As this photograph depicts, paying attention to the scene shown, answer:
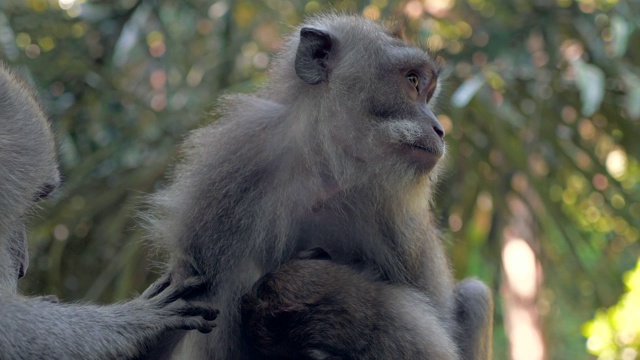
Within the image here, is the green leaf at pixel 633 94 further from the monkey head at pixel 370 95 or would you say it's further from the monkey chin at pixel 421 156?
the monkey chin at pixel 421 156

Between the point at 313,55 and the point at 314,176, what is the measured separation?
520mm

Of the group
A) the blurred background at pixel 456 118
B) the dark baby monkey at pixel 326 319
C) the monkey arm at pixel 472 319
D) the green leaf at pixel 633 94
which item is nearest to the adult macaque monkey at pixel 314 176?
the dark baby monkey at pixel 326 319

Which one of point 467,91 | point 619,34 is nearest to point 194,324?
point 467,91

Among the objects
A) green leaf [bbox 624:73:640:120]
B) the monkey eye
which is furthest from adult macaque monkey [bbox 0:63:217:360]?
green leaf [bbox 624:73:640:120]

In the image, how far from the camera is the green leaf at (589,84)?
16.7 ft

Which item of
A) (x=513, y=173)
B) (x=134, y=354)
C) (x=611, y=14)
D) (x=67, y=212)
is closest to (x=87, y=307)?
(x=134, y=354)

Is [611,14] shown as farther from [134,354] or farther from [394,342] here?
[134,354]

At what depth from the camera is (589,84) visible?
17.2 ft

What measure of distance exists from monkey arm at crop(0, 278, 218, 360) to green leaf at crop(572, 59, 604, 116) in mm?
2858

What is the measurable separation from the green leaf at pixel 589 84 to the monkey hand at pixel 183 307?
2.77m

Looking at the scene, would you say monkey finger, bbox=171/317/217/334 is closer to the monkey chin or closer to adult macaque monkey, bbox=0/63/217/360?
adult macaque monkey, bbox=0/63/217/360

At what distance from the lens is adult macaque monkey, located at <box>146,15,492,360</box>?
11.5 feet

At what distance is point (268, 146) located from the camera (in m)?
3.60

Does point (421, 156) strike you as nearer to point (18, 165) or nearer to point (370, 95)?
point (370, 95)
